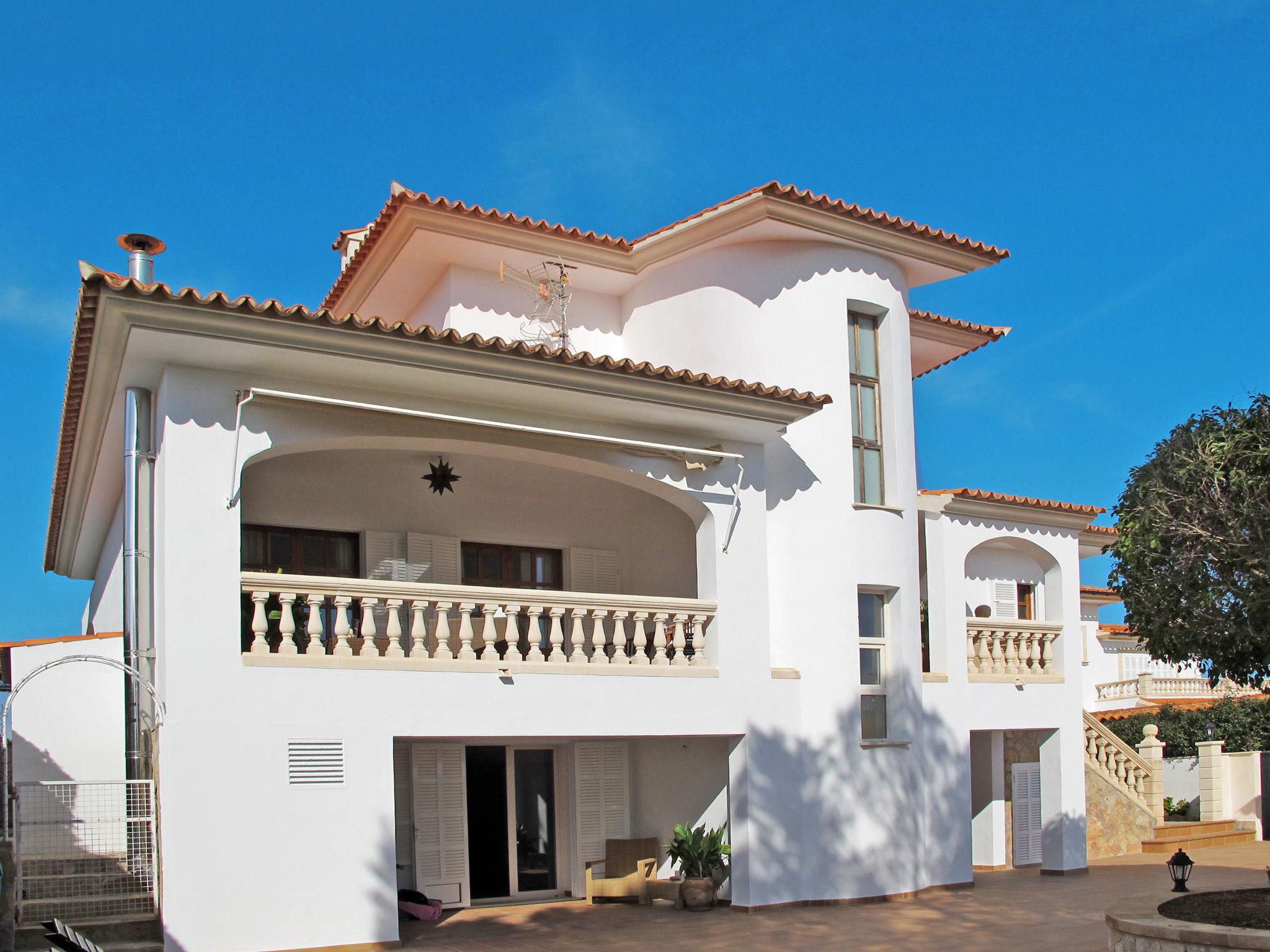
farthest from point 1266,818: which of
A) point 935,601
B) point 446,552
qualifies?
point 446,552

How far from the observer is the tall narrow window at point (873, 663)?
15.1 metres

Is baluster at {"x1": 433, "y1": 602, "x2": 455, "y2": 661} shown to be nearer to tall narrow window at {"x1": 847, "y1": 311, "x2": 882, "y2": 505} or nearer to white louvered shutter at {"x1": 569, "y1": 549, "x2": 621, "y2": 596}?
white louvered shutter at {"x1": 569, "y1": 549, "x2": 621, "y2": 596}

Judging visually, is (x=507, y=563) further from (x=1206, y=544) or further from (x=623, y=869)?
(x=1206, y=544)

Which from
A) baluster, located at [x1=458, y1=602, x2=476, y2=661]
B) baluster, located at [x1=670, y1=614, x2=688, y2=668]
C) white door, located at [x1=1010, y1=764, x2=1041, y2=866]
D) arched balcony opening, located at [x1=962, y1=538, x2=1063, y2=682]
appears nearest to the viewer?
baluster, located at [x1=458, y1=602, x2=476, y2=661]

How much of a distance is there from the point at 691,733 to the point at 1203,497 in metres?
5.71

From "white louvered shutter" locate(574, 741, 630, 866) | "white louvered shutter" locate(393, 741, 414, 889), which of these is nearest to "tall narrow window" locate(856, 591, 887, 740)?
"white louvered shutter" locate(574, 741, 630, 866)

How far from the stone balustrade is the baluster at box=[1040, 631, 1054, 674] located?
396 cm

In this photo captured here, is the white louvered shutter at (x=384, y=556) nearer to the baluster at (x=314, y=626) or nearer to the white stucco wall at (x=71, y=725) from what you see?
the baluster at (x=314, y=626)

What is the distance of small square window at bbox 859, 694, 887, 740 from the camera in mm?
15055

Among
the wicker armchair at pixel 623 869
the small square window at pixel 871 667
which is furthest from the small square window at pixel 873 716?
the wicker armchair at pixel 623 869

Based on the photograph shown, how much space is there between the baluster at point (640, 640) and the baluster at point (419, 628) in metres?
2.27

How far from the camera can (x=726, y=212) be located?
49.0 ft

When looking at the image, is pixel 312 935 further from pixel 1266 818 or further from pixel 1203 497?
pixel 1266 818

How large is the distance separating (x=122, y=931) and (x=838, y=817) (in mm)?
7480
